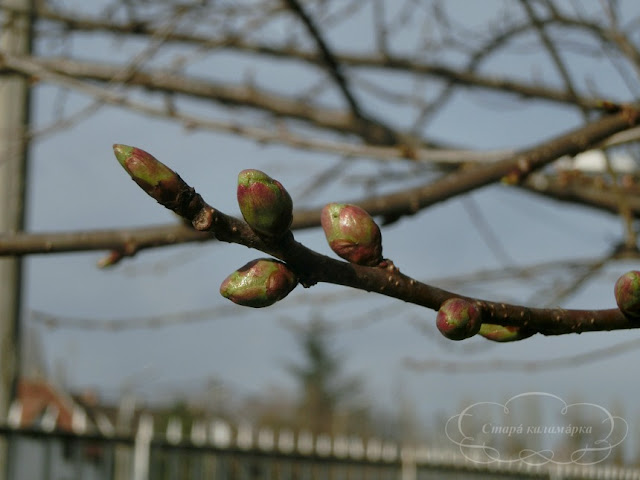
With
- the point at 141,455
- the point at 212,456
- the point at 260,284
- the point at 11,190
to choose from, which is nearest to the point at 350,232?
the point at 260,284

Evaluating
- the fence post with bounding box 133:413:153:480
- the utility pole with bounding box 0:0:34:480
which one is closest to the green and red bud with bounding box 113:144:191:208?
the utility pole with bounding box 0:0:34:480

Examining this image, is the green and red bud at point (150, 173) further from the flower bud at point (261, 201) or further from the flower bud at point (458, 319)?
the flower bud at point (458, 319)

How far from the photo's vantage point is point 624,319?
597 mm

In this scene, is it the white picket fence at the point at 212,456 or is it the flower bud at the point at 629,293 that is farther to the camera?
the white picket fence at the point at 212,456

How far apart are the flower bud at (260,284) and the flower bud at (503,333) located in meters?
0.16

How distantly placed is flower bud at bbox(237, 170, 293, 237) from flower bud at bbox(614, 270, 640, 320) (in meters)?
0.24

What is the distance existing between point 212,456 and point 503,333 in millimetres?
4352

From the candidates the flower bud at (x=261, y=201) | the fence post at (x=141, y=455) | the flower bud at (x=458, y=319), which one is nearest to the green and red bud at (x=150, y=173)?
the flower bud at (x=261, y=201)

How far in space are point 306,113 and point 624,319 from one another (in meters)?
2.62

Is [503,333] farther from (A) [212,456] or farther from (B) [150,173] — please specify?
(A) [212,456]

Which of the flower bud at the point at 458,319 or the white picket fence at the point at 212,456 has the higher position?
the white picket fence at the point at 212,456

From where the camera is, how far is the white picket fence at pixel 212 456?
3820mm

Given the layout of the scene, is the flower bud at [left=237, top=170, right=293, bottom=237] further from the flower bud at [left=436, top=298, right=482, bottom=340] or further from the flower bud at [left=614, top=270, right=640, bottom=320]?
the flower bud at [left=614, top=270, right=640, bottom=320]

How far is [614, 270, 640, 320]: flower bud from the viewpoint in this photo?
1.85ft
